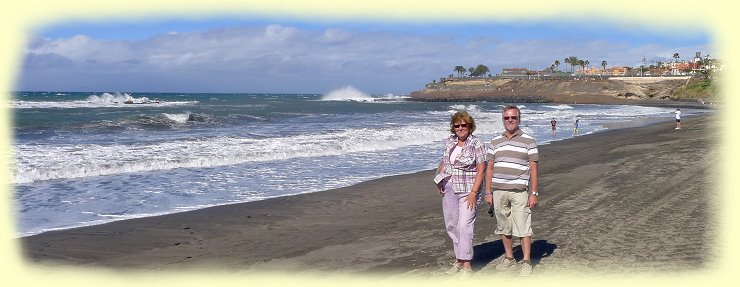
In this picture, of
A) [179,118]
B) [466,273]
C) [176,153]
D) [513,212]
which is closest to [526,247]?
[513,212]

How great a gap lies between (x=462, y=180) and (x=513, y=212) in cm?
61

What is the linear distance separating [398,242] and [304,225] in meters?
1.96

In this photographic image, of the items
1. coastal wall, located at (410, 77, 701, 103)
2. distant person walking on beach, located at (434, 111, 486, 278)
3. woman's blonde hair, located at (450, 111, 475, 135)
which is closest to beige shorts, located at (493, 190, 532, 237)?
distant person walking on beach, located at (434, 111, 486, 278)

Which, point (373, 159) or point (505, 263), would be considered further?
point (373, 159)

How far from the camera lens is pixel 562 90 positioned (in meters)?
128

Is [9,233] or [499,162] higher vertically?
[499,162]

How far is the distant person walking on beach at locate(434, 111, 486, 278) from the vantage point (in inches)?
219

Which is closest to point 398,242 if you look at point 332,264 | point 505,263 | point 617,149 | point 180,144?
point 332,264

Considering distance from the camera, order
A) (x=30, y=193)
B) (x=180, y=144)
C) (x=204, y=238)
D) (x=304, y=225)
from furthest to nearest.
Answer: (x=180, y=144), (x=30, y=193), (x=304, y=225), (x=204, y=238)

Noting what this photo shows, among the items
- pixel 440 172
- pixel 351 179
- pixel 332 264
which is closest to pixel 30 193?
pixel 351 179

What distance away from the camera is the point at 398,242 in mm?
7469

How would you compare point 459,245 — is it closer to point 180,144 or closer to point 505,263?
point 505,263

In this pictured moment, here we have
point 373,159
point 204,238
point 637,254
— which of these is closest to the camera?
point 637,254

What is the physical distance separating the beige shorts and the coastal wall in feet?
328
